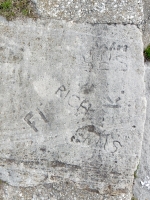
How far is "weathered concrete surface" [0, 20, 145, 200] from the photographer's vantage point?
2.81 meters

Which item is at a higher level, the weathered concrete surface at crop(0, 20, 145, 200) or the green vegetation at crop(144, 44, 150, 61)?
the green vegetation at crop(144, 44, 150, 61)

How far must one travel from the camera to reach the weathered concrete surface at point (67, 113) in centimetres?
281

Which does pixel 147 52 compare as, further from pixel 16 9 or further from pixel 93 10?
pixel 16 9

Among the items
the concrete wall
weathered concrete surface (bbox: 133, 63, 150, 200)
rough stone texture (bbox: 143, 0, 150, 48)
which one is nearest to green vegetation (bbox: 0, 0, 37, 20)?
the concrete wall

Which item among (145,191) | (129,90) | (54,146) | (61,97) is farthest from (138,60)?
(145,191)

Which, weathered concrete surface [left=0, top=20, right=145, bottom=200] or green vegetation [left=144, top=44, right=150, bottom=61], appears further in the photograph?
green vegetation [left=144, top=44, right=150, bottom=61]

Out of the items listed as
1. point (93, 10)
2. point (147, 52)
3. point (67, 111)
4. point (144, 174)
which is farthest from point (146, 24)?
point (144, 174)

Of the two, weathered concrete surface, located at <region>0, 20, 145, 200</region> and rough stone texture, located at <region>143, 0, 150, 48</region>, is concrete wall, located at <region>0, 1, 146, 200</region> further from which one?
rough stone texture, located at <region>143, 0, 150, 48</region>

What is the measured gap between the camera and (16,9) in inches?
116

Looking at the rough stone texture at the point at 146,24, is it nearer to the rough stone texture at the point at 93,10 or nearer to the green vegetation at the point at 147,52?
the green vegetation at the point at 147,52

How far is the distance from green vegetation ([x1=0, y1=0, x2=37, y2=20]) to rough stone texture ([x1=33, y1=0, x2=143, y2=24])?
0.07 m

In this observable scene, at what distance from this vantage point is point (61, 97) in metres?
2.86

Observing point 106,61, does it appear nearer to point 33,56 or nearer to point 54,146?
point 33,56

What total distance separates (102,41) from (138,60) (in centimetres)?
37
